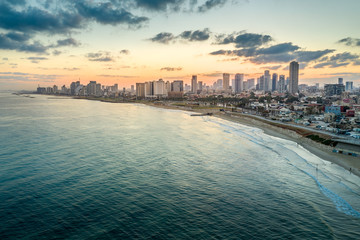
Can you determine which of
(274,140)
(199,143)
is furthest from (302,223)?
(274,140)

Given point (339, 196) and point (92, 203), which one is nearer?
point (92, 203)

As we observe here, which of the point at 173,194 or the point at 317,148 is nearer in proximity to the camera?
the point at 173,194

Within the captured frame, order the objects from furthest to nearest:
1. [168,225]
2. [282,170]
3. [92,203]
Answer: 1. [282,170]
2. [92,203]
3. [168,225]

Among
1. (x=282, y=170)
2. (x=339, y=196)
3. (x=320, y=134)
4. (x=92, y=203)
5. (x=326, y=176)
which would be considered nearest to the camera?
(x=92, y=203)

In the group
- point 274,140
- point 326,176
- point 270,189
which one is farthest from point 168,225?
point 274,140

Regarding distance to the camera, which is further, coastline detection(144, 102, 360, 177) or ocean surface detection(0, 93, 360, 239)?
coastline detection(144, 102, 360, 177)

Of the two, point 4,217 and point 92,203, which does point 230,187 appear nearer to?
point 92,203

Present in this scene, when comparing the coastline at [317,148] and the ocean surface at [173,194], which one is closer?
the ocean surface at [173,194]

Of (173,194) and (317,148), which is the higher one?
(317,148)
